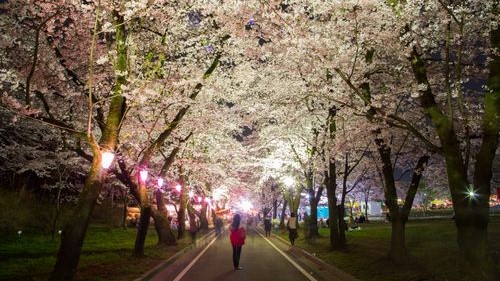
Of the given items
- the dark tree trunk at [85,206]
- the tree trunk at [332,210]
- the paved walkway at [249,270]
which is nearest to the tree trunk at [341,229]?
the tree trunk at [332,210]

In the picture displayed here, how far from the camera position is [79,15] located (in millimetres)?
15789

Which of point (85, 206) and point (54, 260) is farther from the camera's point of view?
point (54, 260)

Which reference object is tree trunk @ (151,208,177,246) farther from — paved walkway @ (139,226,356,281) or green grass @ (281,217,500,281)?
green grass @ (281,217,500,281)

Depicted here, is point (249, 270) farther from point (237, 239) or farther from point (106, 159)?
point (106, 159)

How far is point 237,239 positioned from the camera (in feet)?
52.1

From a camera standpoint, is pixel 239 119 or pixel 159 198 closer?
pixel 159 198

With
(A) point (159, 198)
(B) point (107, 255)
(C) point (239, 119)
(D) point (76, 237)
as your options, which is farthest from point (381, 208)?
(D) point (76, 237)

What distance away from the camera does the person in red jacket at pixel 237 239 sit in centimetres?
1545

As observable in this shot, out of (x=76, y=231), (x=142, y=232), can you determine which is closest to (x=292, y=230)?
(x=142, y=232)

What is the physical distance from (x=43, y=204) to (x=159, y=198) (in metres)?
15.1

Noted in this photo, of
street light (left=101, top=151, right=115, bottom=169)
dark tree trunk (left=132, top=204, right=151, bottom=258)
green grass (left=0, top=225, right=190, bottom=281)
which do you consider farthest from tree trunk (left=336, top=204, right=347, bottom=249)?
street light (left=101, top=151, right=115, bottom=169)

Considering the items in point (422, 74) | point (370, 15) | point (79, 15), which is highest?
point (79, 15)

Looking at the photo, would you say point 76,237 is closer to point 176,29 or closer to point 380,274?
point 380,274

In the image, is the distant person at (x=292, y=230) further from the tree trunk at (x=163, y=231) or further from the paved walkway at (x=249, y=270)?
the tree trunk at (x=163, y=231)
